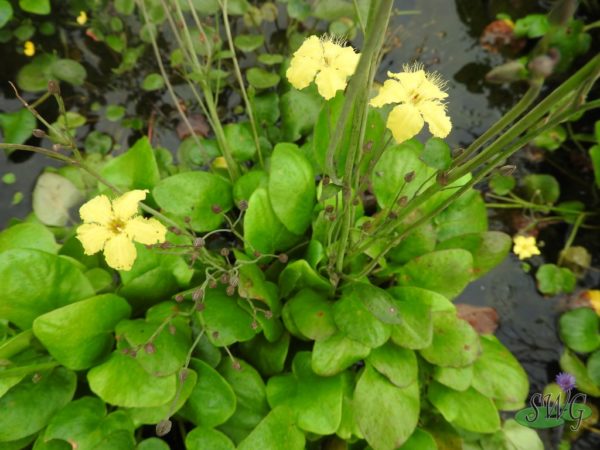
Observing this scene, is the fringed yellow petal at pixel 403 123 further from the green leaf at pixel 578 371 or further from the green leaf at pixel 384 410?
the green leaf at pixel 578 371

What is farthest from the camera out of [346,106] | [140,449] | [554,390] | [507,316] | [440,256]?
[507,316]

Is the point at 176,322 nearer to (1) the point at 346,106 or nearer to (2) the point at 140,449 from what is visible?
(2) the point at 140,449

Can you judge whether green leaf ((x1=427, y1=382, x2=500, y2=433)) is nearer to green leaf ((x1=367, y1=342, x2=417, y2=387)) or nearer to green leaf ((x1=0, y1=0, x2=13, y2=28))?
green leaf ((x1=367, y1=342, x2=417, y2=387))

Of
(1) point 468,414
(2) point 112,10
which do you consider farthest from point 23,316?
(2) point 112,10

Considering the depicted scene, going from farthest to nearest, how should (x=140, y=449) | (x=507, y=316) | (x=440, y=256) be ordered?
(x=507, y=316) → (x=440, y=256) → (x=140, y=449)

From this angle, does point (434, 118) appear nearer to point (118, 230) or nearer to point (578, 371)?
point (118, 230)
